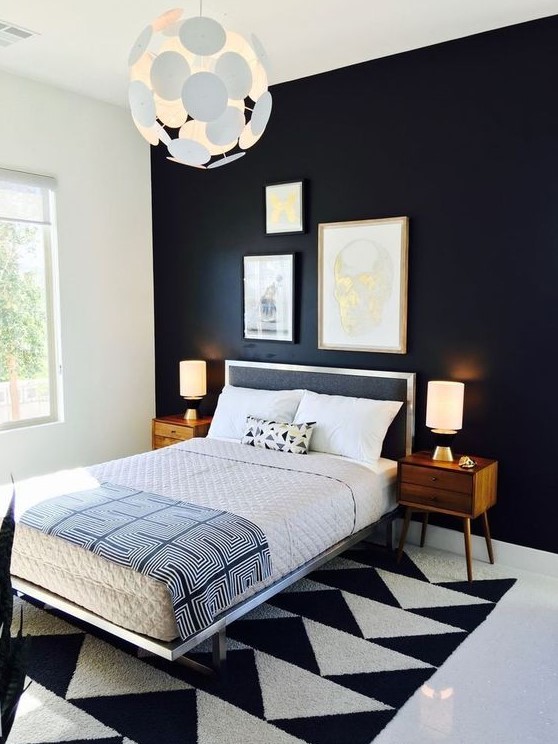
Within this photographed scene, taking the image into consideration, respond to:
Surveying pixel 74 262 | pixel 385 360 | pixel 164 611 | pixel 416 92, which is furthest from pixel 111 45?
pixel 164 611

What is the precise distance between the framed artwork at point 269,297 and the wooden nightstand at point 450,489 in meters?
1.44

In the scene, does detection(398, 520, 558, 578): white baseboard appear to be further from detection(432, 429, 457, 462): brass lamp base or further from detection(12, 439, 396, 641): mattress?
detection(432, 429, 457, 462): brass lamp base

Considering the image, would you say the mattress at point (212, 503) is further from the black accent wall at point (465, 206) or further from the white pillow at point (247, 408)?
the black accent wall at point (465, 206)

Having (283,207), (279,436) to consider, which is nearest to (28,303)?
(283,207)

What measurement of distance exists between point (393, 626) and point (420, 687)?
0.47m

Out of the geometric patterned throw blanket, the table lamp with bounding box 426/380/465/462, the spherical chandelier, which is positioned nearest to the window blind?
the spherical chandelier

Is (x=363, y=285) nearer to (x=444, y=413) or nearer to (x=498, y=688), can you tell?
(x=444, y=413)

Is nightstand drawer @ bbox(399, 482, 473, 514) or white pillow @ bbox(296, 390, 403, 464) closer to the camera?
nightstand drawer @ bbox(399, 482, 473, 514)

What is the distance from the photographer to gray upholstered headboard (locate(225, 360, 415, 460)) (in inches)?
155

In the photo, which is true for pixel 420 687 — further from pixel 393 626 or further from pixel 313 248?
pixel 313 248

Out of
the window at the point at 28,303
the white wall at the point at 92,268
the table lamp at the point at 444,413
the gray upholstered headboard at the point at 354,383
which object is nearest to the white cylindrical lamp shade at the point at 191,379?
the gray upholstered headboard at the point at 354,383

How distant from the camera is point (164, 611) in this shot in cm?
231

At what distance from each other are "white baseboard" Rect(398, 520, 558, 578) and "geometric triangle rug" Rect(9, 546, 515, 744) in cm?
29

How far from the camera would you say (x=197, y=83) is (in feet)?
7.99
